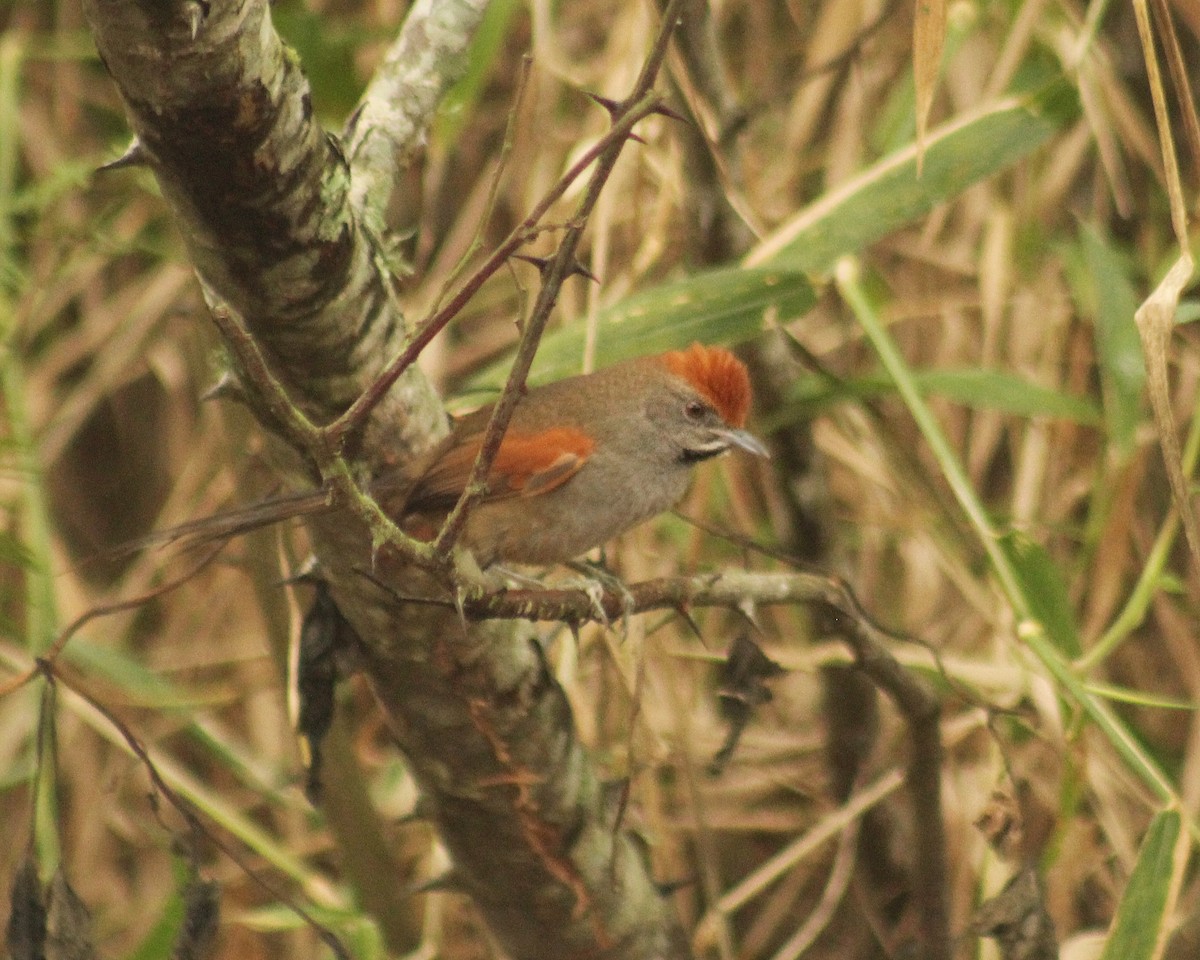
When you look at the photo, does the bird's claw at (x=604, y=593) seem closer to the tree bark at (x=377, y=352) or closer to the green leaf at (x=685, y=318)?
the tree bark at (x=377, y=352)

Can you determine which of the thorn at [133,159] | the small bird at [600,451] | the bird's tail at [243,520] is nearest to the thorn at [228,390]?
the bird's tail at [243,520]

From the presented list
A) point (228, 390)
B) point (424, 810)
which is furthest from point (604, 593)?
point (228, 390)

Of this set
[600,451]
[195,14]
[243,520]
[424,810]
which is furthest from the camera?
[600,451]

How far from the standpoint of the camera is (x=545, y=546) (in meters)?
3.20

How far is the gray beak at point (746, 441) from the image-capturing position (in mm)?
3322

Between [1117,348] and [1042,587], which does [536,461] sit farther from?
[1117,348]

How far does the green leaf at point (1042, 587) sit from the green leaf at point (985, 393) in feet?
2.13

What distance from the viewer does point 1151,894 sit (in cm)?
238

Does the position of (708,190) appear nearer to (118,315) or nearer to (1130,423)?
(1130,423)

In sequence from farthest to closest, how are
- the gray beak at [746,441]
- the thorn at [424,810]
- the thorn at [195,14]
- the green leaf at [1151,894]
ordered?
the gray beak at [746,441] < the thorn at [424,810] < the green leaf at [1151,894] < the thorn at [195,14]

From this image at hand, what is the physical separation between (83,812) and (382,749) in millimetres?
939

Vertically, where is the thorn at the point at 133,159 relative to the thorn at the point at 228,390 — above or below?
above

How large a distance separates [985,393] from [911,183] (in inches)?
22.0

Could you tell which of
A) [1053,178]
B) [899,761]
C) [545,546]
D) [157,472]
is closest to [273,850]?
[545,546]
